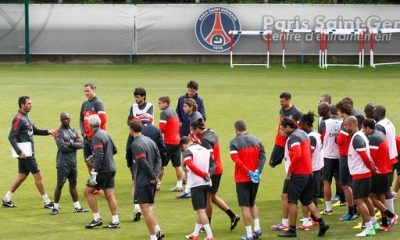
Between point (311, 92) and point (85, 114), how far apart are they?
15.3 meters

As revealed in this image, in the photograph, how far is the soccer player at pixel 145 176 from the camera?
17172mm

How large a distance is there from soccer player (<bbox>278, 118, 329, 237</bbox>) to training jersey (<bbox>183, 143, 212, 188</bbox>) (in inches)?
54.3

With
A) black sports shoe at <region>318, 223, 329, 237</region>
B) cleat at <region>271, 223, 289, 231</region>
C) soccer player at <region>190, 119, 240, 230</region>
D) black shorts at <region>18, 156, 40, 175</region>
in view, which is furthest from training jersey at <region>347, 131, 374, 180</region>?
black shorts at <region>18, 156, 40, 175</region>

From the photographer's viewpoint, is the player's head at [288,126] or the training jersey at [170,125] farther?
the training jersey at [170,125]

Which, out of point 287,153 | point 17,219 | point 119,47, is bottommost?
point 17,219

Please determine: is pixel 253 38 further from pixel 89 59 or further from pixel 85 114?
pixel 85 114

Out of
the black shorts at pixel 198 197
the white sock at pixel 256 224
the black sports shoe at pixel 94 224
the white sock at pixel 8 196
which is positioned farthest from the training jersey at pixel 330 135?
the white sock at pixel 8 196

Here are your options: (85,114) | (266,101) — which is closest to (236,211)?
(85,114)

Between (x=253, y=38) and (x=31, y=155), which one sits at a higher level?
(x=253, y=38)

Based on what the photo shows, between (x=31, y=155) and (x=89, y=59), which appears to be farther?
(x=89, y=59)

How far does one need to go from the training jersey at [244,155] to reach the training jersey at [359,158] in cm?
151

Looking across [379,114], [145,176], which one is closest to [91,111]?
[145,176]

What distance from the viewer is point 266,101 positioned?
33719mm

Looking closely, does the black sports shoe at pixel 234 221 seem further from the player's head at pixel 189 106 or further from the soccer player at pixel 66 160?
the soccer player at pixel 66 160
